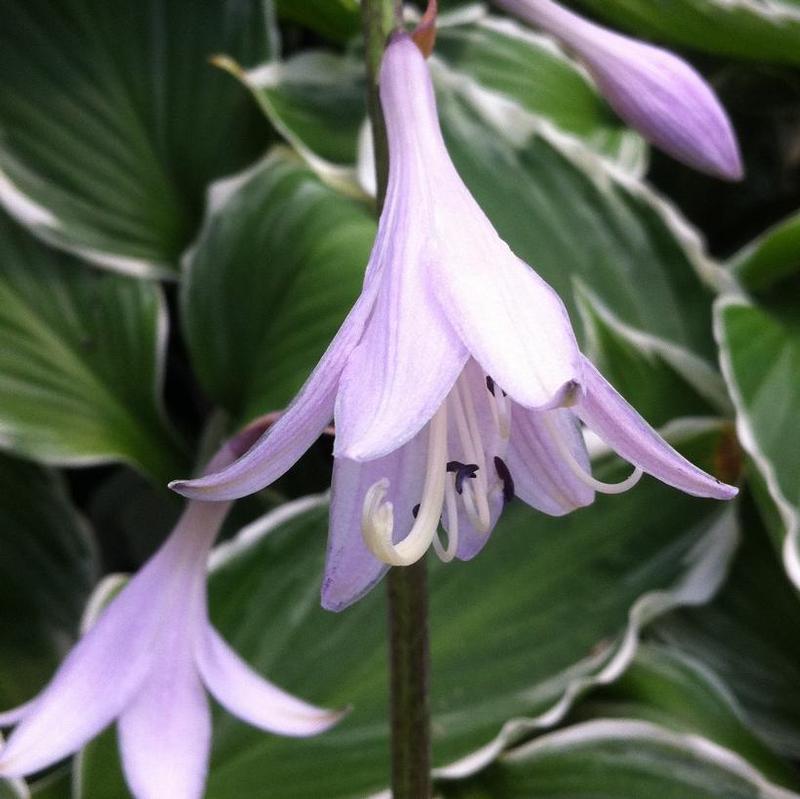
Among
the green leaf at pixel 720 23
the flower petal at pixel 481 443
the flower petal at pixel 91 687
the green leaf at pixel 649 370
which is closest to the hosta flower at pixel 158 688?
the flower petal at pixel 91 687

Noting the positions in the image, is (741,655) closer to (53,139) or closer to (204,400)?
(204,400)

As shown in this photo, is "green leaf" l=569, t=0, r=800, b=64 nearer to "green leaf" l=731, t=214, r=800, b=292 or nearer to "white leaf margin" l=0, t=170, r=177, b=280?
"green leaf" l=731, t=214, r=800, b=292

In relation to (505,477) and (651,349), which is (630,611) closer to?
(651,349)

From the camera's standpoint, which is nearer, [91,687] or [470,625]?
[91,687]

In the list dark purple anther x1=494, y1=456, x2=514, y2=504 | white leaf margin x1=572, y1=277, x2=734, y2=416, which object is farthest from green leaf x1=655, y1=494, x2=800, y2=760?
dark purple anther x1=494, y1=456, x2=514, y2=504

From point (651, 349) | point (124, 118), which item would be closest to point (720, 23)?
point (651, 349)

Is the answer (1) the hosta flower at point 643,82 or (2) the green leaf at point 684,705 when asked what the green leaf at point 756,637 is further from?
(1) the hosta flower at point 643,82
